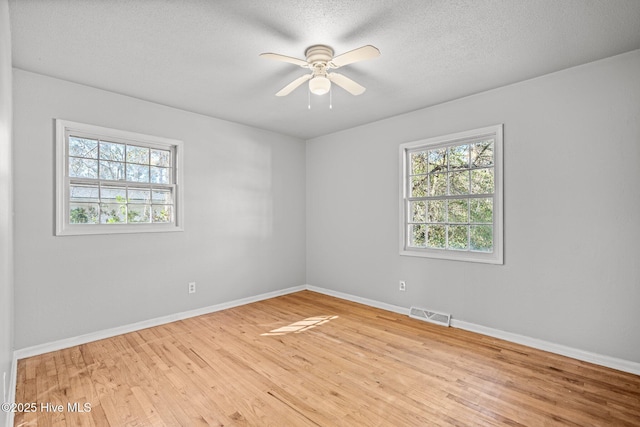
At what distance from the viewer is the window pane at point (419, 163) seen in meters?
3.98

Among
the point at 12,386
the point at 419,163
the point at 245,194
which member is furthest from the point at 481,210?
the point at 12,386

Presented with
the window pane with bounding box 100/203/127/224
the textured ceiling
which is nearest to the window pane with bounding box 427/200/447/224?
the textured ceiling

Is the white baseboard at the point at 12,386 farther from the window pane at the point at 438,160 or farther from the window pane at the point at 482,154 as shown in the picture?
the window pane at the point at 482,154

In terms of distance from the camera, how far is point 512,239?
3176mm

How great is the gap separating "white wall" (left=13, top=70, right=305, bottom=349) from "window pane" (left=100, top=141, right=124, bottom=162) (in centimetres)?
23

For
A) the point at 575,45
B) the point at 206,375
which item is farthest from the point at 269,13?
the point at 206,375

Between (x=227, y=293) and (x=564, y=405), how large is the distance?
3.65 m

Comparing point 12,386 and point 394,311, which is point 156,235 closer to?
point 12,386

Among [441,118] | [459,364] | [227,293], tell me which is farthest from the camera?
[227,293]

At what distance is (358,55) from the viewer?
220cm

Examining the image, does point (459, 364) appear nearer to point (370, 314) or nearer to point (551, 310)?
point (551, 310)

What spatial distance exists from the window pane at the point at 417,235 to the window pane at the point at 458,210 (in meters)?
0.38

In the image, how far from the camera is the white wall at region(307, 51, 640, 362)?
8.52 ft

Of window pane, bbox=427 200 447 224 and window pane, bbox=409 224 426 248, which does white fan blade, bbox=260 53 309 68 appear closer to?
window pane, bbox=427 200 447 224
